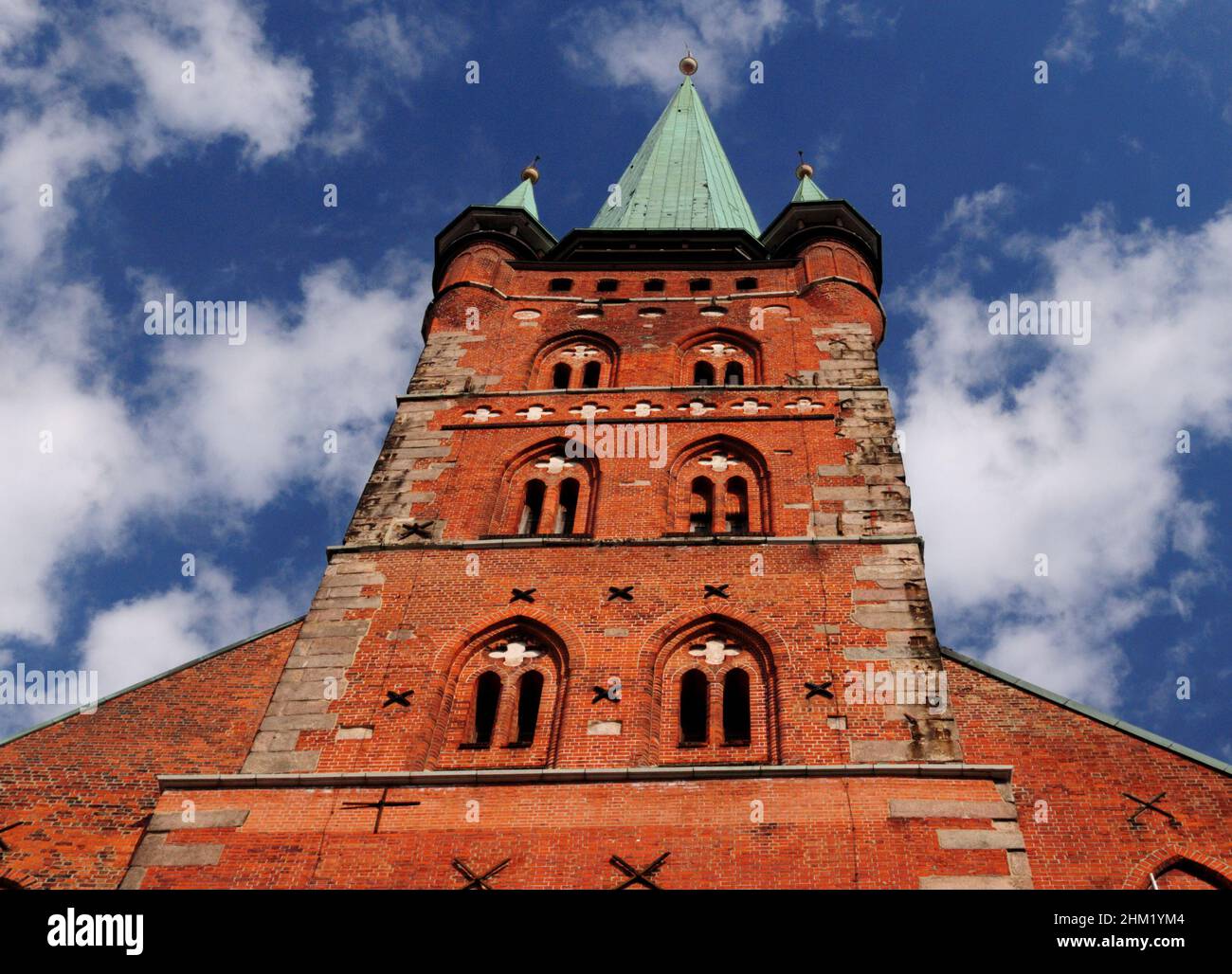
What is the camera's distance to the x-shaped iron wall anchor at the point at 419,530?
15.5 metres

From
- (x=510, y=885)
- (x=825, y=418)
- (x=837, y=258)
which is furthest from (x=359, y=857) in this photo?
(x=837, y=258)

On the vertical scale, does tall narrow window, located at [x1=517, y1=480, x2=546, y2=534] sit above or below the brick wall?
above

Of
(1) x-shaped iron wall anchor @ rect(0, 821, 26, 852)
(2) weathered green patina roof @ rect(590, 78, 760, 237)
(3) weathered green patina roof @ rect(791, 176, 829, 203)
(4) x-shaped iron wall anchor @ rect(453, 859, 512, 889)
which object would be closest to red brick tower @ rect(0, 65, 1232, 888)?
(4) x-shaped iron wall anchor @ rect(453, 859, 512, 889)

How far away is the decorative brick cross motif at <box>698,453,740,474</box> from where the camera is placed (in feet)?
55.7

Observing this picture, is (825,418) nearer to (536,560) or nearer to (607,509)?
(607,509)

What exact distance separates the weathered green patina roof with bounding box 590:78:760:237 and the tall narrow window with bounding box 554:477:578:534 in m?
10.0

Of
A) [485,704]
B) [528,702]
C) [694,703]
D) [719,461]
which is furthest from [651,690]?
[719,461]

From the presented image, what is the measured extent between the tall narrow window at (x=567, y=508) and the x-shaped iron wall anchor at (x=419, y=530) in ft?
5.12

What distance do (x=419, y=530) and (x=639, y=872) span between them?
5.98m

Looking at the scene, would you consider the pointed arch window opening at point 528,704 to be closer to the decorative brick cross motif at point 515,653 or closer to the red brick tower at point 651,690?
the red brick tower at point 651,690

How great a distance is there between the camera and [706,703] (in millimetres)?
13047

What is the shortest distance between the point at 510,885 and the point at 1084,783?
5458 mm

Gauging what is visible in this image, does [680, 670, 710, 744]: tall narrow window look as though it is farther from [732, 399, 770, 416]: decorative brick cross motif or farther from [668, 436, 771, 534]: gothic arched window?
[732, 399, 770, 416]: decorative brick cross motif
